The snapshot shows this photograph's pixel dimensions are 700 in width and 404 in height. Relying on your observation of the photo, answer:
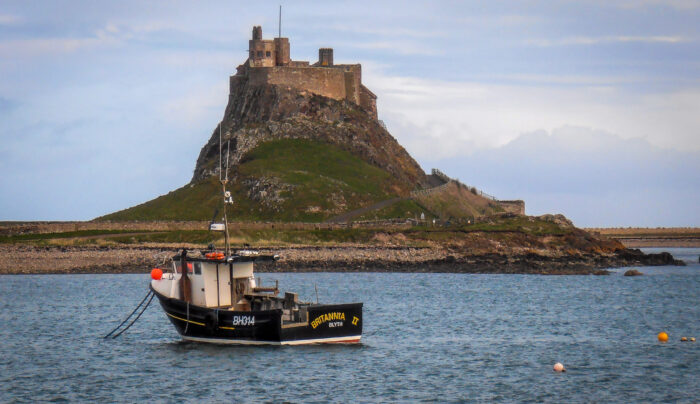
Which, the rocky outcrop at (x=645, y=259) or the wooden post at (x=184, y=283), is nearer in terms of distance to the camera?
the wooden post at (x=184, y=283)

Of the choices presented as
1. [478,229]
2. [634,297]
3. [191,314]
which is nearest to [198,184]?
[478,229]

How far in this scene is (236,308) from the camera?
45.7 metres

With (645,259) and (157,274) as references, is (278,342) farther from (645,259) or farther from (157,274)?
(645,259)

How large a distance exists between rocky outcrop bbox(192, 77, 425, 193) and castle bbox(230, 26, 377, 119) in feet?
4.46

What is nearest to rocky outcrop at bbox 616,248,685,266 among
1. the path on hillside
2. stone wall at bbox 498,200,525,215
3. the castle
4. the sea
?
the path on hillside

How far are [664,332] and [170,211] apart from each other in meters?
85.2

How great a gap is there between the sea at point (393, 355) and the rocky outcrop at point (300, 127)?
7359 centimetres

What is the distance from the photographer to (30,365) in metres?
42.0

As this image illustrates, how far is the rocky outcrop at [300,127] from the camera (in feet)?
476

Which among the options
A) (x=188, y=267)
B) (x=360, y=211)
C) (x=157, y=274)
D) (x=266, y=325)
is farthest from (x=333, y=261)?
(x=266, y=325)

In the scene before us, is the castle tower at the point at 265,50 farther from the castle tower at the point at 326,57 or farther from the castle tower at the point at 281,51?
the castle tower at the point at 326,57

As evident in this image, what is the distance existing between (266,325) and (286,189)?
8493cm

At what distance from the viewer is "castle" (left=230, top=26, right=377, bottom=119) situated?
150 m

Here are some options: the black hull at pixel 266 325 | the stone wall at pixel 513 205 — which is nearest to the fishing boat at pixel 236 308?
the black hull at pixel 266 325
